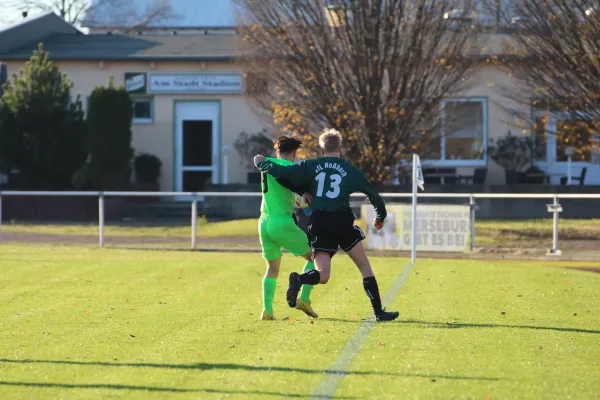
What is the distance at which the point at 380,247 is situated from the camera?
21312mm

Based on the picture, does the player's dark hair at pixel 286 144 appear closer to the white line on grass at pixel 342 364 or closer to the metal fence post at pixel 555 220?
the white line on grass at pixel 342 364

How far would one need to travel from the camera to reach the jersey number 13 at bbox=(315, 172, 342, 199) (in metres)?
9.86

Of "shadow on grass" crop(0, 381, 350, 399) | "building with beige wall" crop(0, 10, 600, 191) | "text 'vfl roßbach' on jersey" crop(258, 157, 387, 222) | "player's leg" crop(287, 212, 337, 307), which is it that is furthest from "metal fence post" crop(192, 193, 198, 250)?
"shadow on grass" crop(0, 381, 350, 399)

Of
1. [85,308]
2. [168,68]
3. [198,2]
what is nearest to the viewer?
[85,308]

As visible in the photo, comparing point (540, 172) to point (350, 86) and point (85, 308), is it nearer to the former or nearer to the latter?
point (350, 86)

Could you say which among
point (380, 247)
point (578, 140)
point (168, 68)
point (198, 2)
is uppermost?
point (198, 2)

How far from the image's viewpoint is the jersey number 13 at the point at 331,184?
9859 mm

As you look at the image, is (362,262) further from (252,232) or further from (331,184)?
(252,232)

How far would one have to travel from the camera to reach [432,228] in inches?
829

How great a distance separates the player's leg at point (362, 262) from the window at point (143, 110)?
26076 mm

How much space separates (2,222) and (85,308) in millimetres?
14018

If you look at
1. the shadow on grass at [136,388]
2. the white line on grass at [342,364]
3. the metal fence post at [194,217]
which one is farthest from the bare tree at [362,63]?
the shadow on grass at [136,388]

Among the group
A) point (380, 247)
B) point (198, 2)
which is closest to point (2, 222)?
point (380, 247)

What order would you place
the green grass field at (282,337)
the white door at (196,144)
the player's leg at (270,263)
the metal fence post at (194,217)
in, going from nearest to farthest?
1. the green grass field at (282,337)
2. the player's leg at (270,263)
3. the metal fence post at (194,217)
4. the white door at (196,144)
